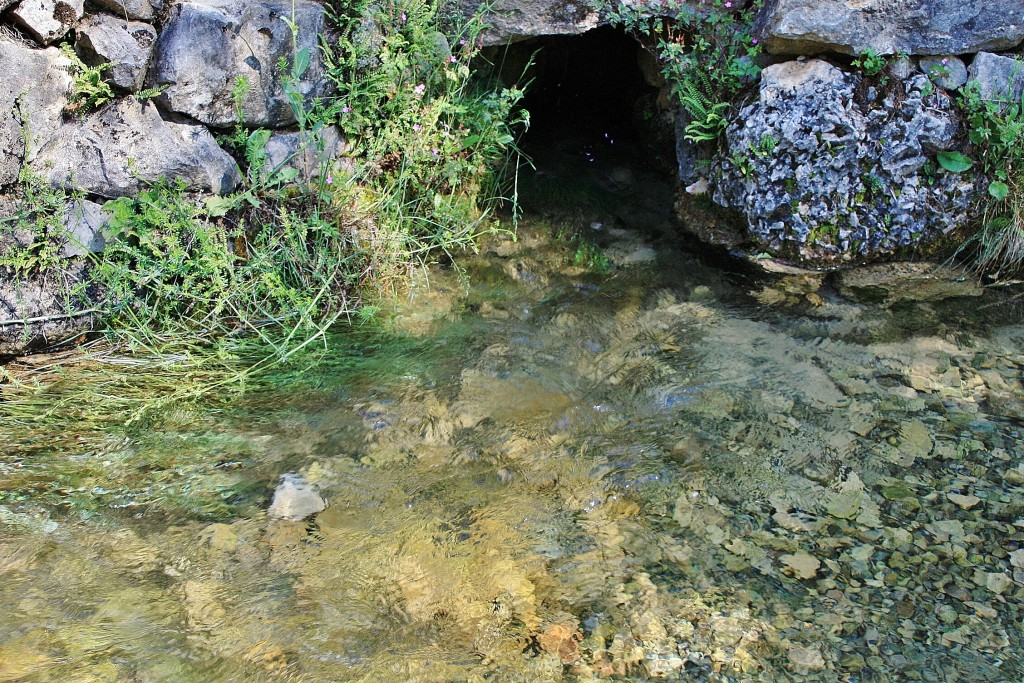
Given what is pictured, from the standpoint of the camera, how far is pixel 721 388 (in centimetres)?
378

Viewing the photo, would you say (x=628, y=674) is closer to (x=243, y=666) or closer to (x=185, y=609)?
(x=243, y=666)

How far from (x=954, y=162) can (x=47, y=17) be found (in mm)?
4780

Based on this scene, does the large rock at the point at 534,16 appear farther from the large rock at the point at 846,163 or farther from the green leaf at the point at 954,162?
the green leaf at the point at 954,162

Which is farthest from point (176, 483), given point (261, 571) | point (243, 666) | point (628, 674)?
point (628, 674)

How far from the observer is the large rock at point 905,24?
447 cm

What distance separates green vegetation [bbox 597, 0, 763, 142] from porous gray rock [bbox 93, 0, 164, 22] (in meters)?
2.53

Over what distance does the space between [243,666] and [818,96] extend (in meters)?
4.15

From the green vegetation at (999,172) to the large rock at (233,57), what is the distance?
3.70 meters

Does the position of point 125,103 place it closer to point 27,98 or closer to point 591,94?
point 27,98

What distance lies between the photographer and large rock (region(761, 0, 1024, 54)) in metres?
4.47

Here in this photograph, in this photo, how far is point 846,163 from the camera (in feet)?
15.3

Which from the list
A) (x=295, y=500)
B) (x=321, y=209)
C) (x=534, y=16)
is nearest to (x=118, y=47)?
(x=321, y=209)

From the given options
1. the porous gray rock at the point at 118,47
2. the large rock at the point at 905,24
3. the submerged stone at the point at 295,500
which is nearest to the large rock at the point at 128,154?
the porous gray rock at the point at 118,47

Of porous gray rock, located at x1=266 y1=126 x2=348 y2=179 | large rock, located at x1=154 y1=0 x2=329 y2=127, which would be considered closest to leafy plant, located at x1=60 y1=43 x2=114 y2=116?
large rock, located at x1=154 y1=0 x2=329 y2=127
